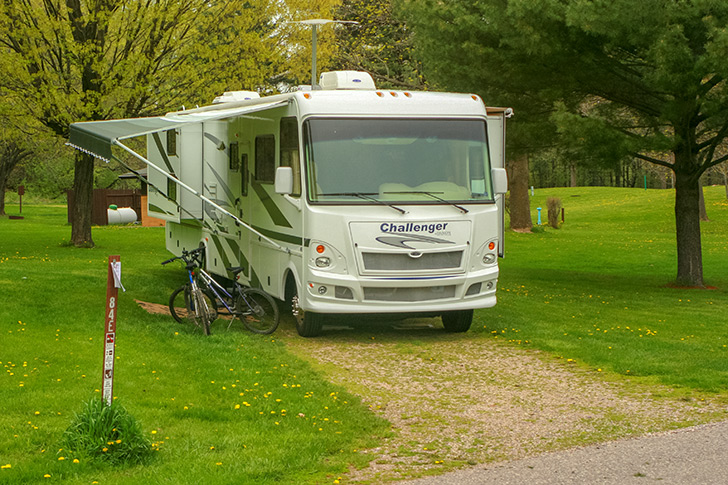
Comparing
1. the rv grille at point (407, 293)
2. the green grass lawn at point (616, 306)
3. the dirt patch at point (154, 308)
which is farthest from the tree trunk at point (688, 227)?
the dirt patch at point (154, 308)

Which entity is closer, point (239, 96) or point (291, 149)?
point (291, 149)

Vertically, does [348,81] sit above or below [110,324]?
above

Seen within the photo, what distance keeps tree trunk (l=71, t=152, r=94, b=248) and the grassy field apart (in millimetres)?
2261

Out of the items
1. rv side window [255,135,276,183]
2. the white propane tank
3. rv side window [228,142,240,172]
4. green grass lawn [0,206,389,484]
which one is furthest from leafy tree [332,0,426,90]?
green grass lawn [0,206,389,484]

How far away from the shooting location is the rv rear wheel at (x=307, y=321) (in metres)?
11.2

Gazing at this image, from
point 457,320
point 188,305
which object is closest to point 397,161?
point 457,320

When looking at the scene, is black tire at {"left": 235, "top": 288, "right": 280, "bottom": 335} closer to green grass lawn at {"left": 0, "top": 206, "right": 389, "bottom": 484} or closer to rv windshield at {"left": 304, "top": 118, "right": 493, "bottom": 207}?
green grass lawn at {"left": 0, "top": 206, "right": 389, "bottom": 484}

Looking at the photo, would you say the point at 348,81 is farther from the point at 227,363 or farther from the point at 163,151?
the point at 163,151

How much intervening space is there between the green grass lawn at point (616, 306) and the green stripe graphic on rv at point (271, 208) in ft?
9.27

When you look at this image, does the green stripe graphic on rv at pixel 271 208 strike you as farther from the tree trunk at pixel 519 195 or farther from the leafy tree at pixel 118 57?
the tree trunk at pixel 519 195

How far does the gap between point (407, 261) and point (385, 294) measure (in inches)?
17.8

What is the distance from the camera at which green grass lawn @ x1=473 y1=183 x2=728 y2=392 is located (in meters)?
9.88

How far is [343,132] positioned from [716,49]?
635 centimetres

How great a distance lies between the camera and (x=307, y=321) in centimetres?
1121
